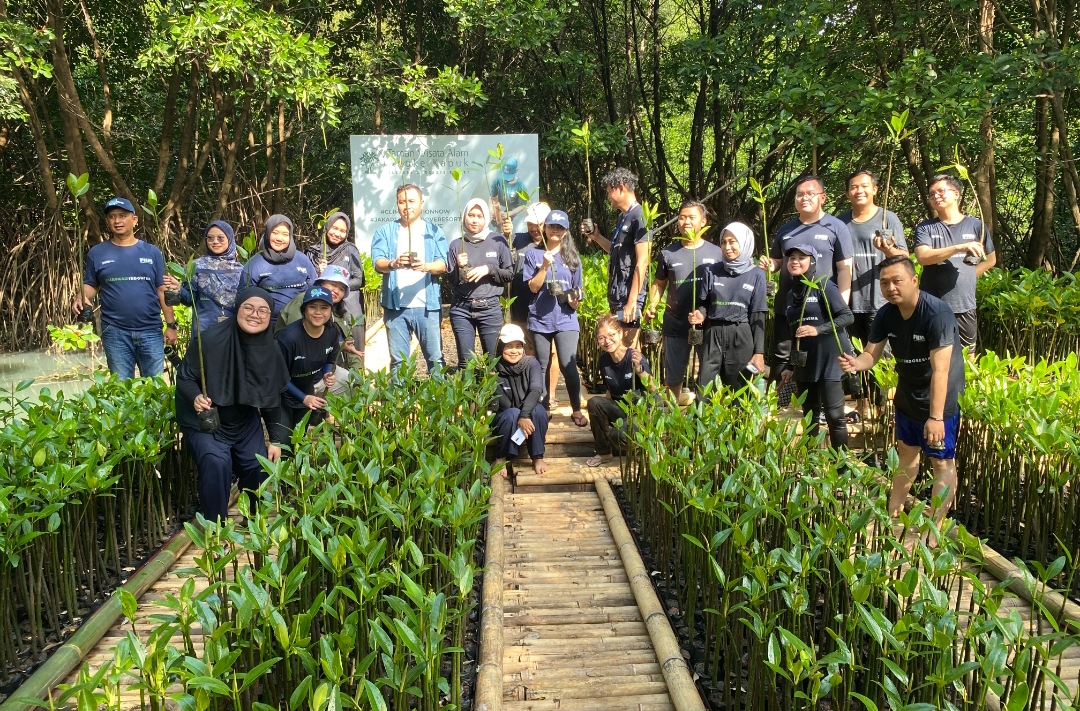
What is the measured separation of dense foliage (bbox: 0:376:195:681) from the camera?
10.8 feet

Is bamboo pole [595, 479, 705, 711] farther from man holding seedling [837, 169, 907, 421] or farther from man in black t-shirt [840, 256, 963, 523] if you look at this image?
man holding seedling [837, 169, 907, 421]

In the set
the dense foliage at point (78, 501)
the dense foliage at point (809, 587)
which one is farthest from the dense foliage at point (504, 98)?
the dense foliage at point (809, 587)

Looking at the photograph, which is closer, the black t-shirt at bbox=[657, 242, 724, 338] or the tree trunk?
the black t-shirt at bbox=[657, 242, 724, 338]

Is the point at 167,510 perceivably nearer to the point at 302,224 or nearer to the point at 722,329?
the point at 722,329

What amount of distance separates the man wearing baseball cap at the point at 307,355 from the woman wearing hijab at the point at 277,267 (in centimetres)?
69

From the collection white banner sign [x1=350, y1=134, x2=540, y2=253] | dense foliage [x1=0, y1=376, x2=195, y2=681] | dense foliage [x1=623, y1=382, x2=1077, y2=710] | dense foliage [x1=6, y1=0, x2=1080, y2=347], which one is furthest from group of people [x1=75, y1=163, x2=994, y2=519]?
white banner sign [x1=350, y1=134, x2=540, y2=253]

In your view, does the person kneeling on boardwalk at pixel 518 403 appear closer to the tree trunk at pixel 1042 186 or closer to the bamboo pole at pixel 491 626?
the bamboo pole at pixel 491 626

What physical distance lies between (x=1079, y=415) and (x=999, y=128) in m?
7.06

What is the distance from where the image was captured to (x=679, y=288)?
213 inches

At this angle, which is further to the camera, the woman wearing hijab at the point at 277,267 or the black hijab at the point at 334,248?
the black hijab at the point at 334,248

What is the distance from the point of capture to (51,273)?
10898mm

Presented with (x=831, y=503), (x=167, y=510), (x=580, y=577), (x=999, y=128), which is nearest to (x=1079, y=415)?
(x=831, y=503)

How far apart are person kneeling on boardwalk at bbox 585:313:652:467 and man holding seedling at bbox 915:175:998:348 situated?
5.89 ft

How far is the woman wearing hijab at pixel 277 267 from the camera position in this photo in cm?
562
